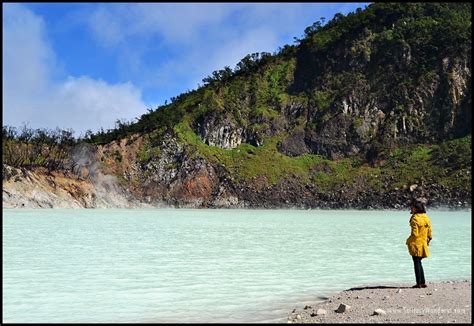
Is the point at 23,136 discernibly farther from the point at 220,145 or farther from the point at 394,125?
the point at 394,125

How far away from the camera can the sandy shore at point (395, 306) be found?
903 centimetres

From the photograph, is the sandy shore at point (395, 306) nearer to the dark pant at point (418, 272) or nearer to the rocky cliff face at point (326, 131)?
the dark pant at point (418, 272)

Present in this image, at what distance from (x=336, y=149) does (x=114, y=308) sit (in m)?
122

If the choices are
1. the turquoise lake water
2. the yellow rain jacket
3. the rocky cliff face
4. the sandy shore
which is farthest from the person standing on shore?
the rocky cliff face

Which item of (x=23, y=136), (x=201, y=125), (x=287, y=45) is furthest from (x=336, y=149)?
(x=23, y=136)

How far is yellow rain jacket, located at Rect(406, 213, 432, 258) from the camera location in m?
12.7

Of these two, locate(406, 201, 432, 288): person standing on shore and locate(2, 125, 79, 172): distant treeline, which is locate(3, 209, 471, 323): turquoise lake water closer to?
locate(406, 201, 432, 288): person standing on shore

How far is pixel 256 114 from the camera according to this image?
5438 inches

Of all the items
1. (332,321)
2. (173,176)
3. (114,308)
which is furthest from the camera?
(173,176)

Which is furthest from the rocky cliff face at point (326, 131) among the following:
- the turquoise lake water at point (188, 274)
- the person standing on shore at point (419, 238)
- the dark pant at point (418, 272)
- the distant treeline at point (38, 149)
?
the dark pant at point (418, 272)

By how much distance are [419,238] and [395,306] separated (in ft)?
10.7

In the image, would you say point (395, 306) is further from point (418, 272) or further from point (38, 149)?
point (38, 149)

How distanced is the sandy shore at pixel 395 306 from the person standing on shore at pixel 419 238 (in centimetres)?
50

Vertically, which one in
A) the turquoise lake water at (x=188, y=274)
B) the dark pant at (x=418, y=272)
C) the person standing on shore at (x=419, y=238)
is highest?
the person standing on shore at (x=419, y=238)
